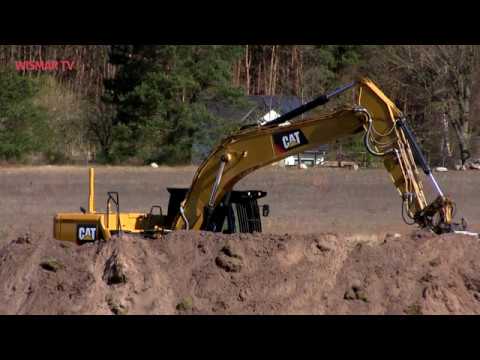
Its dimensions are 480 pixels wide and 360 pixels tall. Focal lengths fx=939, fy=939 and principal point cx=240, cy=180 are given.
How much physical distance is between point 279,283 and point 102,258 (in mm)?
2974

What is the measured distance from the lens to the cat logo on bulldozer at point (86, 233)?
18.0m

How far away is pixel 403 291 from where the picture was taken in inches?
544

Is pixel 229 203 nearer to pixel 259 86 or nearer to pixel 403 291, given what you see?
pixel 403 291

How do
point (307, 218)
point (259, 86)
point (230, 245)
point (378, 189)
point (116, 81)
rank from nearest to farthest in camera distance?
point (230, 245) < point (307, 218) < point (378, 189) < point (116, 81) < point (259, 86)

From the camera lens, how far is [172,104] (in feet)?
164

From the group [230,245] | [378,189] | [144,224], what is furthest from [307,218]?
[230,245]

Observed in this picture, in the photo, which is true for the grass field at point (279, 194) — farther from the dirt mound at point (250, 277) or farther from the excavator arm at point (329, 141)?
the dirt mound at point (250, 277)

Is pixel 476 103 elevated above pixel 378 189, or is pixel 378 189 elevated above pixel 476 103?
pixel 476 103

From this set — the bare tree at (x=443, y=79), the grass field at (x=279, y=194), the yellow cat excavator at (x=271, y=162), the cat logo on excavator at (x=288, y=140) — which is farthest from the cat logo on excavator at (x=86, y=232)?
the bare tree at (x=443, y=79)

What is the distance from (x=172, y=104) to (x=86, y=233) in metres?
32.4

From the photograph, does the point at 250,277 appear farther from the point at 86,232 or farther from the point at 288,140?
the point at 86,232

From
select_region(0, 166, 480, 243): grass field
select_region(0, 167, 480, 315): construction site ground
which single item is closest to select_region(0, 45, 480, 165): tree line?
select_region(0, 166, 480, 243): grass field

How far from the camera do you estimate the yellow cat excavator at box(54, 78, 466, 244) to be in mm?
15672

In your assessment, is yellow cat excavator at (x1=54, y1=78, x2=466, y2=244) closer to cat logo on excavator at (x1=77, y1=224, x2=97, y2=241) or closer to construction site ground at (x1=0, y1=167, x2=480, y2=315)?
cat logo on excavator at (x1=77, y1=224, x2=97, y2=241)
